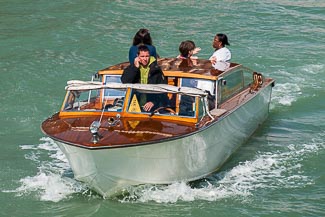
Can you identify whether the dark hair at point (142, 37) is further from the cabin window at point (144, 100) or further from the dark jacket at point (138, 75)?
the cabin window at point (144, 100)

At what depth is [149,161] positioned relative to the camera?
8.75 m

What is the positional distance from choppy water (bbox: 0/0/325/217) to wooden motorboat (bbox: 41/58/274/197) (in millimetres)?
370

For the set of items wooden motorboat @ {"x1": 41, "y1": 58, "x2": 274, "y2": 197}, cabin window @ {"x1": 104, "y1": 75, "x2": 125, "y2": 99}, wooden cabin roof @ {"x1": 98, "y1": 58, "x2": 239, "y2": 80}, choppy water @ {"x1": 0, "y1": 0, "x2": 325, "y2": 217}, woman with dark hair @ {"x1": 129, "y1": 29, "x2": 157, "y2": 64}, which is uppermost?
woman with dark hair @ {"x1": 129, "y1": 29, "x2": 157, "y2": 64}

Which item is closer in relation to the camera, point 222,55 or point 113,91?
point 113,91

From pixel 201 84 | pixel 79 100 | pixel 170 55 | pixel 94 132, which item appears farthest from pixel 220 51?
pixel 170 55

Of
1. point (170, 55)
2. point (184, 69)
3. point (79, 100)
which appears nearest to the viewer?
point (79, 100)

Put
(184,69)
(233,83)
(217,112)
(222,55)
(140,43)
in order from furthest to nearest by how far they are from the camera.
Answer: (222,55)
(233,83)
(140,43)
(184,69)
(217,112)

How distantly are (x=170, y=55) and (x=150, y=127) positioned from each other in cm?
999

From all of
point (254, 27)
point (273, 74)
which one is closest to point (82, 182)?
point (273, 74)

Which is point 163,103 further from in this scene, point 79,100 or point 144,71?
point 79,100

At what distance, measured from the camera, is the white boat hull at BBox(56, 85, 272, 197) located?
28.2ft

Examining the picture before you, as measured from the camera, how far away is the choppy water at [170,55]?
9266 millimetres

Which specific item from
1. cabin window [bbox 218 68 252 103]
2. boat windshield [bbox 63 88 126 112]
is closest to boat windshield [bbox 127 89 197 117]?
boat windshield [bbox 63 88 126 112]

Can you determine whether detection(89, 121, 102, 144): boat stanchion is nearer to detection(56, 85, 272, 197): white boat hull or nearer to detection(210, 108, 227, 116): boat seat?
detection(56, 85, 272, 197): white boat hull
